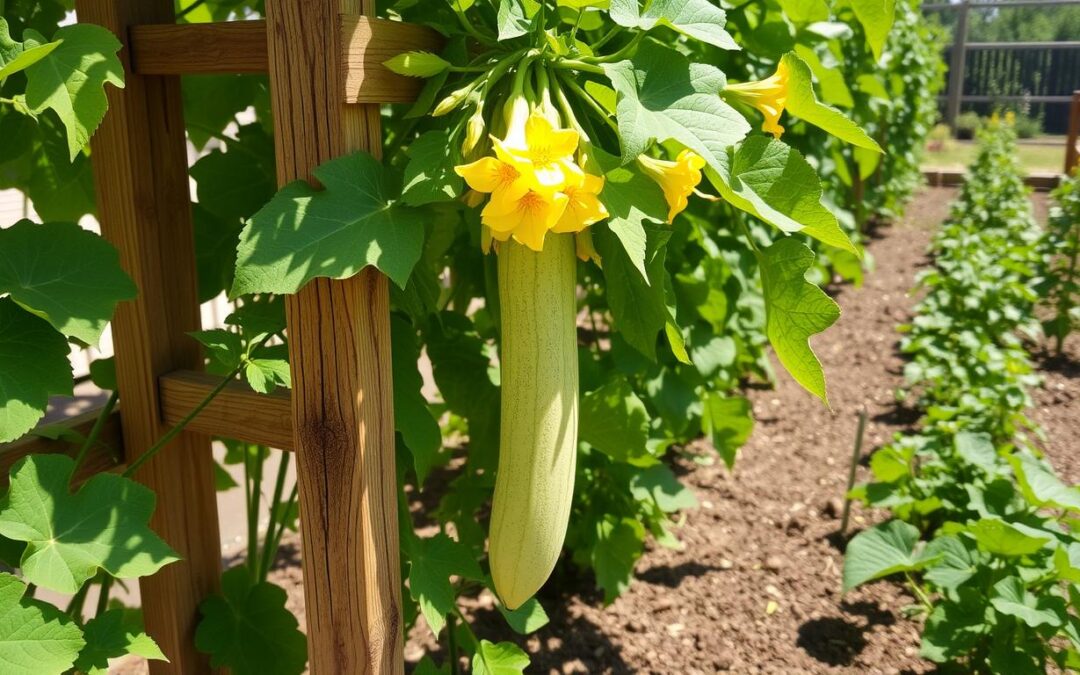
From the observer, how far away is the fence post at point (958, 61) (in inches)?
605

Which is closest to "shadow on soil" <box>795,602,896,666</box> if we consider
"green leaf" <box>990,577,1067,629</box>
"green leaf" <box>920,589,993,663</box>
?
"green leaf" <box>920,589,993,663</box>

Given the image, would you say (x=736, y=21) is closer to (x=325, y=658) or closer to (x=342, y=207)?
(x=342, y=207)

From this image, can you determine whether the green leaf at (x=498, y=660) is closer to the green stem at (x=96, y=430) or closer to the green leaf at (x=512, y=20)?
the green stem at (x=96, y=430)

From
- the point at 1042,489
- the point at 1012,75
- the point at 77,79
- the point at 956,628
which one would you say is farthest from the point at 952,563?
the point at 1012,75

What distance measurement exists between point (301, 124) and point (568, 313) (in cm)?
42

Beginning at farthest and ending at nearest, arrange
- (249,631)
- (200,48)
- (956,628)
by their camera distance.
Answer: (956,628) < (249,631) < (200,48)

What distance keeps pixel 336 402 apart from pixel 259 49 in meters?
0.51

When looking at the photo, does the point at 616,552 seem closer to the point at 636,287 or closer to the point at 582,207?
the point at 636,287

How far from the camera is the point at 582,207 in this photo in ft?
3.60

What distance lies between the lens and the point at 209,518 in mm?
1658

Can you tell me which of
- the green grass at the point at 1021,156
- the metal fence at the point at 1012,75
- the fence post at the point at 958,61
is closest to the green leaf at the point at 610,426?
the green grass at the point at 1021,156

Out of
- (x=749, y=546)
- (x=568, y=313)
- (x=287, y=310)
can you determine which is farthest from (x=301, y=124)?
(x=749, y=546)

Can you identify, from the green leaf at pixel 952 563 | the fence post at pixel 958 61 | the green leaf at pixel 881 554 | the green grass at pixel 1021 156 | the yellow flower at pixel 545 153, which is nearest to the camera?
the yellow flower at pixel 545 153

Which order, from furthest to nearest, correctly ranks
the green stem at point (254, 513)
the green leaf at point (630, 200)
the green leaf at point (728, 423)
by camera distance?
the green leaf at point (728, 423), the green stem at point (254, 513), the green leaf at point (630, 200)
